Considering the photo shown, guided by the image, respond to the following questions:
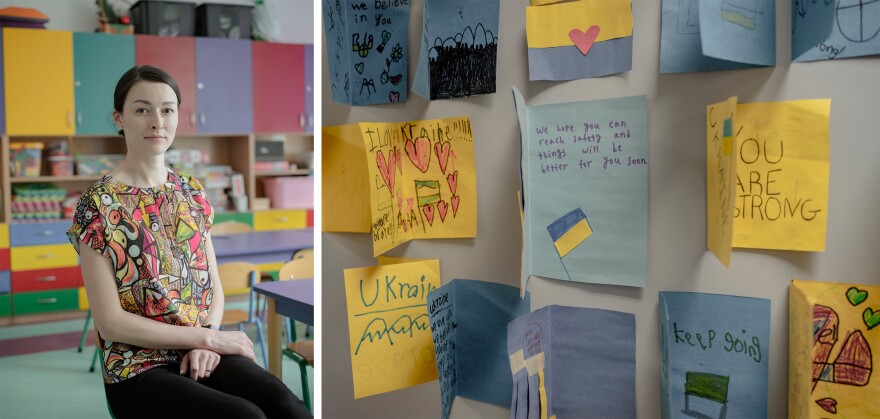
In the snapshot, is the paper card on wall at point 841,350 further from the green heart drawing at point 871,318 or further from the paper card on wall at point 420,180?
the paper card on wall at point 420,180

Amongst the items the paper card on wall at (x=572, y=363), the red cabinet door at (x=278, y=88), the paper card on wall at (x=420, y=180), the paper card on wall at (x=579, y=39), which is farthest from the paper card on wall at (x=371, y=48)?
the red cabinet door at (x=278, y=88)

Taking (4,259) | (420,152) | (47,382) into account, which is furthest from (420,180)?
(4,259)

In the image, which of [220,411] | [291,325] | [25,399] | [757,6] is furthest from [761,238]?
[25,399]

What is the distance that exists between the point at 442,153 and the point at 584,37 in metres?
0.23

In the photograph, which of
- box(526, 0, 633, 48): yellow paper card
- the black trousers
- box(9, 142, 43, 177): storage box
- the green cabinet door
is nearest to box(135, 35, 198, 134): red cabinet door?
the green cabinet door

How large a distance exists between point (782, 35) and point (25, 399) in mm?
2850

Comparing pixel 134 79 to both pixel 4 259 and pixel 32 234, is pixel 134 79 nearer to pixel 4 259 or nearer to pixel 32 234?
pixel 32 234

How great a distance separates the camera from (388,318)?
3.02 ft

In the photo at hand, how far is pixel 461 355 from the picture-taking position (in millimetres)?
924

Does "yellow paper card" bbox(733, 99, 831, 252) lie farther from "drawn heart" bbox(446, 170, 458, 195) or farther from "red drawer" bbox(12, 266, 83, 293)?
"red drawer" bbox(12, 266, 83, 293)

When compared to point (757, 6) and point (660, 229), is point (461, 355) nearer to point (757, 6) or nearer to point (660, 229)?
point (660, 229)

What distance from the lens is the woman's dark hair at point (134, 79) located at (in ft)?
3.73

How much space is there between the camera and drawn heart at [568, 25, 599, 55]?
769 mm

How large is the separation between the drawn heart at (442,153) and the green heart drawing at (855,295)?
1.51 feet
